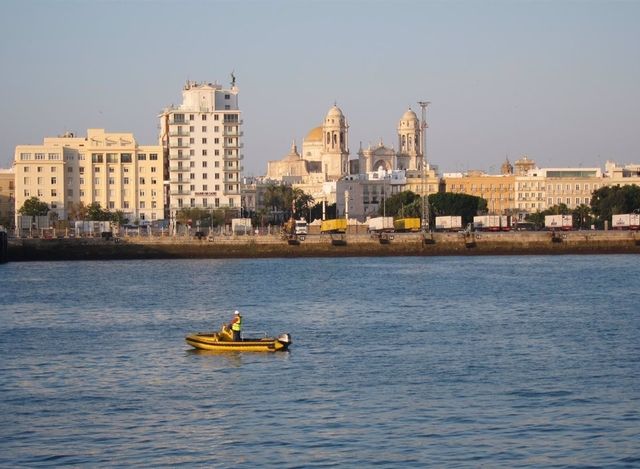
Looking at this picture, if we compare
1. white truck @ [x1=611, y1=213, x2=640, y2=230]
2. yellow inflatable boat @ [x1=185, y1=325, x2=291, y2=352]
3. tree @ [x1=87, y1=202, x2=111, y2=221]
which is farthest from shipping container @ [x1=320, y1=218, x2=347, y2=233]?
yellow inflatable boat @ [x1=185, y1=325, x2=291, y2=352]

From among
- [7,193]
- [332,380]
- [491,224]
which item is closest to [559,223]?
[491,224]

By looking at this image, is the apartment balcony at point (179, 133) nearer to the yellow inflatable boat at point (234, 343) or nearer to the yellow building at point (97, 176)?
the yellow building at point (97, 176)

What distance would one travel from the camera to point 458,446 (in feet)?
103

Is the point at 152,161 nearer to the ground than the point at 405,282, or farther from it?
farther from it

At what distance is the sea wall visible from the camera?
116 m

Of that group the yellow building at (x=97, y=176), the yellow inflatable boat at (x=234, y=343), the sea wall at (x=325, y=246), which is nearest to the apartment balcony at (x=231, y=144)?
the yellow building at (x=97, y=176)

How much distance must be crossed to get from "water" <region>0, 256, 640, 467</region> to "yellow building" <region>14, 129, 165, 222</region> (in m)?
79.0

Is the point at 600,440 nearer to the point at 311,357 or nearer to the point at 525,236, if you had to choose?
the point at 311,357

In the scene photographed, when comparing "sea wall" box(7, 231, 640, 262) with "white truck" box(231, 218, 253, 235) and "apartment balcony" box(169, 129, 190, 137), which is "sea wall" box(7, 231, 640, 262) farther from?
"apartment balcony" box(169, 129, 190, 137)

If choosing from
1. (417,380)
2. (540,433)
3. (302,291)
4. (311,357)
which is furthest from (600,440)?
(302,291)

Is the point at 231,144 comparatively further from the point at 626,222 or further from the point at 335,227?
the point at 626,222

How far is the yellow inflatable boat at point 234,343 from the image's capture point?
152 ft

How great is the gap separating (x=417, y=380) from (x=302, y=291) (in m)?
35.8

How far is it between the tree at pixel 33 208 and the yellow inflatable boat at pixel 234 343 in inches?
4005
